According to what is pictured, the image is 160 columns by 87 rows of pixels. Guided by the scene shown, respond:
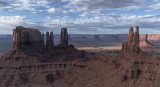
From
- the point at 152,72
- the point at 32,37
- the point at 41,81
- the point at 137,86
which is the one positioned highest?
the point at 32,37

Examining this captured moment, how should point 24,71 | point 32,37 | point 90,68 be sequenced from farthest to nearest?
point 32,37 < point 24,71 < point 90,68

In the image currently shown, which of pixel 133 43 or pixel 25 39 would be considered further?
pixel 25 39

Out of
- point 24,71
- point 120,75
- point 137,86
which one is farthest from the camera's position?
point 24,71

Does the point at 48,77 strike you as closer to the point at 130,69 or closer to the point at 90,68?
the point at 90,68

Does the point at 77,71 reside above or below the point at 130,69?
below

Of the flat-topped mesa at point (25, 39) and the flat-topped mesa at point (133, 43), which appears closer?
the flat-topped mesa at point (133, 43)

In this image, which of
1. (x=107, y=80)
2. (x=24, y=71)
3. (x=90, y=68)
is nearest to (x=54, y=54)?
(x=24, y=71)

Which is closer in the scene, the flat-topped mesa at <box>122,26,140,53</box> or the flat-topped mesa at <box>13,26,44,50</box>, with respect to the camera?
the flat-topped mesa at <box>122,26,140,53</box>

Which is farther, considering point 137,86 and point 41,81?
point 41,81
